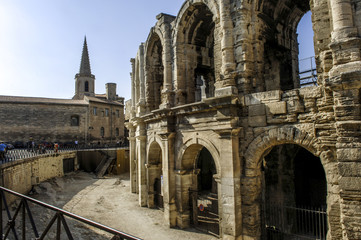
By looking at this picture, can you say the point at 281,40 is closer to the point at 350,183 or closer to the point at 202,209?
the point at 350,183

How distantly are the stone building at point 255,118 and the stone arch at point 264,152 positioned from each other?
0.03 metres

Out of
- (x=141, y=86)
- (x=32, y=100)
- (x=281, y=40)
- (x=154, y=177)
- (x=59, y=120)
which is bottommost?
(x=154, y=177)

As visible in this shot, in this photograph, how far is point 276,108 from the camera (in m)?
7.75

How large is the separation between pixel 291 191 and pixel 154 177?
6990mm

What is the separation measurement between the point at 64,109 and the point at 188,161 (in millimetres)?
27232

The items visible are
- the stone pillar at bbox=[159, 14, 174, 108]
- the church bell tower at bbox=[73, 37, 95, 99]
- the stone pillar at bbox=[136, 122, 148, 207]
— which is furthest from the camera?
the church bell tower at bbox=[73, 37, 95, 99]

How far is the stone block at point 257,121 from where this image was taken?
8.06m

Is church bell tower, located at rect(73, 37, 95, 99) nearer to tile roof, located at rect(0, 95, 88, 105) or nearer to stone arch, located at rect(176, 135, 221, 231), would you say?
tile roof, located at rect(0, 95, 88, 105)

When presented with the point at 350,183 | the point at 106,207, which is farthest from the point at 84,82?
the point at 350,183

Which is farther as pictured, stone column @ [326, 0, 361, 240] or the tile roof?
the tile roof

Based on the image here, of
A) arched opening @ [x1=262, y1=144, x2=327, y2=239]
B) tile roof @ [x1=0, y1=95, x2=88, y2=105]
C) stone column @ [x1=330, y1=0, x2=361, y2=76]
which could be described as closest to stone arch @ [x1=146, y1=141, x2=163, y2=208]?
arched opening @ [x1=262, y1=144, x2=327, y2=239]

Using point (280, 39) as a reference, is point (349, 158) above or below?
below

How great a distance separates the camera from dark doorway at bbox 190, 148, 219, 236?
1088 cm

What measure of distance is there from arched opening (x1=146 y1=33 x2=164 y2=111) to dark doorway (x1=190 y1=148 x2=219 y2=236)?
4.83m
